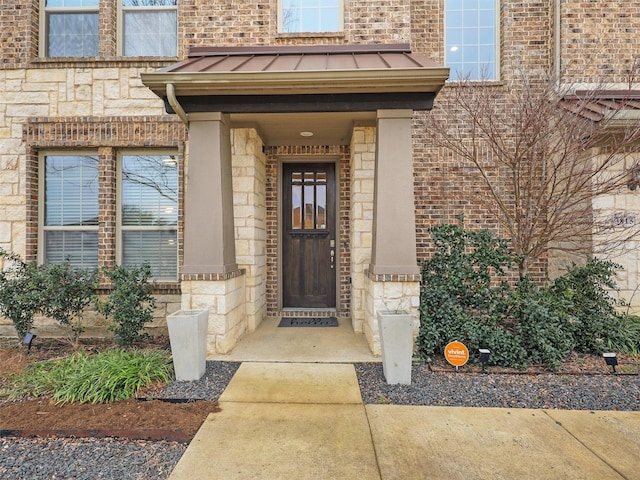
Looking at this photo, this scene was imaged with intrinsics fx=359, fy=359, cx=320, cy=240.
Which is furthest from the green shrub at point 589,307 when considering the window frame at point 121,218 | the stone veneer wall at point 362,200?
the window frame at point 121,218

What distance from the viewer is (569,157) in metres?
4.55

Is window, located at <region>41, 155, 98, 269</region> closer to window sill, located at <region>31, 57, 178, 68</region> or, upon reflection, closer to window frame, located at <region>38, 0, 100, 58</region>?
A: window sill, located at <region>31, 57, 178, 68</region>

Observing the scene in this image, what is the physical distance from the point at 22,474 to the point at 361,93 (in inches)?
167

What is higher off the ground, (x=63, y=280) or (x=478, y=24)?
(x=478, y=24)

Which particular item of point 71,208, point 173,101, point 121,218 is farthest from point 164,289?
point 173,101

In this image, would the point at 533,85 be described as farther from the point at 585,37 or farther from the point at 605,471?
the point at 605,471

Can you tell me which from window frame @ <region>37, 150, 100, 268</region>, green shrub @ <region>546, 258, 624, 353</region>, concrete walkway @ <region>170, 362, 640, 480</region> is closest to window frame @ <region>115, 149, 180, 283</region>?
window frame @ <region>37, 150, 100, 268</region>

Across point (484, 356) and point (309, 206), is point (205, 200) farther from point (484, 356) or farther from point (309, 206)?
point (484, 356)

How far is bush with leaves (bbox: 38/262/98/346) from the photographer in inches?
171

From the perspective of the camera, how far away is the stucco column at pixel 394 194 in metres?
4.05

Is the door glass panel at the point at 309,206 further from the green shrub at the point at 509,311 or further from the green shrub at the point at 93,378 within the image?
the green shrub at the point at 93,378

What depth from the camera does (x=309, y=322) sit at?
18.1 ft

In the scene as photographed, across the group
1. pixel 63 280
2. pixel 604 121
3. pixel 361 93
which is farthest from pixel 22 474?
pixel 604 121

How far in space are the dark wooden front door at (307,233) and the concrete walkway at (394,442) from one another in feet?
9.31
